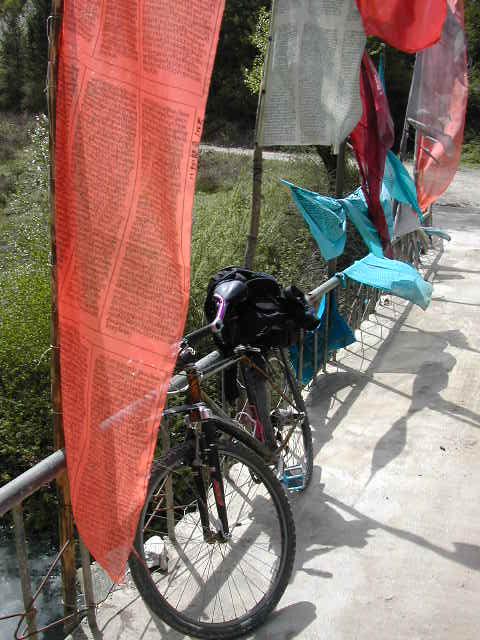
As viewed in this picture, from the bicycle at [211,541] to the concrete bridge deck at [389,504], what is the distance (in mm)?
132

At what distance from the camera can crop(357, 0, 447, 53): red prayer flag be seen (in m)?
3.98

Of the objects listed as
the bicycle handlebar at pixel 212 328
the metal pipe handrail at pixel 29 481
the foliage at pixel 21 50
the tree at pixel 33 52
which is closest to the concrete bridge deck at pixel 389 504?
the metal pipe handrail at pixel 29 481

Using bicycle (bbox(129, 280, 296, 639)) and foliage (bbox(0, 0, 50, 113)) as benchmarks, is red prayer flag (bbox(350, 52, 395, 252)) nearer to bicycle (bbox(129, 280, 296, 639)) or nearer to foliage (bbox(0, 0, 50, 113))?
bicycle (bbox(129, 280, 296, 639))

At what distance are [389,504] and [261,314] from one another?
3.82ft

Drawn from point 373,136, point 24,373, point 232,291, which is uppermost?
point 373,136

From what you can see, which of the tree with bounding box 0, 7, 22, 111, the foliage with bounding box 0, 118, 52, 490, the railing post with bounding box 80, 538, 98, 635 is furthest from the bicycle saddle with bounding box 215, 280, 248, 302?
the tree with bounding box 0, 7, 22, 111

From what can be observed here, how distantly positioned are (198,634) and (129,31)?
1.92 metres

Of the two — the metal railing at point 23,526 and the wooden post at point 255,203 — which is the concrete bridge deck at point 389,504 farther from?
the wooden post at point 255,203

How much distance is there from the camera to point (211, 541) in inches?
108

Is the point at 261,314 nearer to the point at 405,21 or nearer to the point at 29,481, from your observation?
the point at 29,481

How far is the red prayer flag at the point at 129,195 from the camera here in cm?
192

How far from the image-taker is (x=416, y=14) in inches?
163

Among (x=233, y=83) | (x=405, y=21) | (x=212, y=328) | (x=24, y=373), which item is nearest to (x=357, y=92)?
(x=405, y=21)

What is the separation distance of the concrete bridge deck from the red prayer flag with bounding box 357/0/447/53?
2.06m
